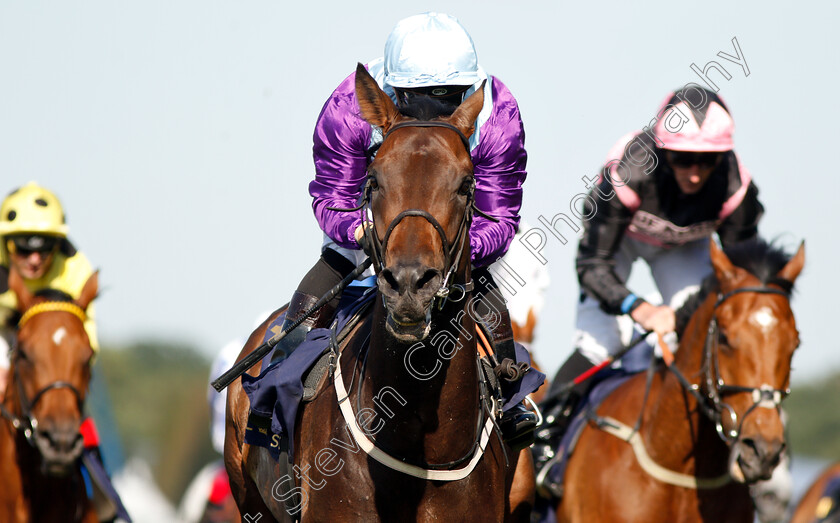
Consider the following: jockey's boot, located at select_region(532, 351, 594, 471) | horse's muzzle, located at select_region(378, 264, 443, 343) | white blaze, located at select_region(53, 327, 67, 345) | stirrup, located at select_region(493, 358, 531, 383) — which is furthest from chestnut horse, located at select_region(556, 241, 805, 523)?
white blaze, located at select_region(53, 327, 67, 345)

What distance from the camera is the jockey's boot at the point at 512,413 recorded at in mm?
5203

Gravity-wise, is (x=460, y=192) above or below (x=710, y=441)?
above

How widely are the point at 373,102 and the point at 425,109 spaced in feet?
0.70

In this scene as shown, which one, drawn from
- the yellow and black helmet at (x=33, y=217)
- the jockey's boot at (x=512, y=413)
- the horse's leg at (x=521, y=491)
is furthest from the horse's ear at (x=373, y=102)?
the yellow and black helmet at (x=33, y=217)

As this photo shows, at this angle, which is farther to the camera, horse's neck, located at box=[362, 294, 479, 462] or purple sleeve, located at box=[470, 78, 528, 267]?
purple sleeve, located at box=[470, 78, 528, 267]

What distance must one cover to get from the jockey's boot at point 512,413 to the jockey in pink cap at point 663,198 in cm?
226

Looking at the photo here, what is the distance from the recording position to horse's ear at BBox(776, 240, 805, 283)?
6594 mm

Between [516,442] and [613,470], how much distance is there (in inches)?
75.8

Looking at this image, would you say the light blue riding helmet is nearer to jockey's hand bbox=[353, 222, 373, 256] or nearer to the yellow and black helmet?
jockey's hand bbox=[353, 222, 373, 256]

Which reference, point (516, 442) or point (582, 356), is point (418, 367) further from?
point (582, 356)

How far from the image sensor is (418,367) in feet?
14.9

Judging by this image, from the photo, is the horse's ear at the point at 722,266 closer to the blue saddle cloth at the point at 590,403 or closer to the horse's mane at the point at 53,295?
A: the blue saddle cloth at the point at 590,403

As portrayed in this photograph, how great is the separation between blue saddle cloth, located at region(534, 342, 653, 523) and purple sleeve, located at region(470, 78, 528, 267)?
2608 mm

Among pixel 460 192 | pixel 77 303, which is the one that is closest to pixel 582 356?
pixel 77 303
